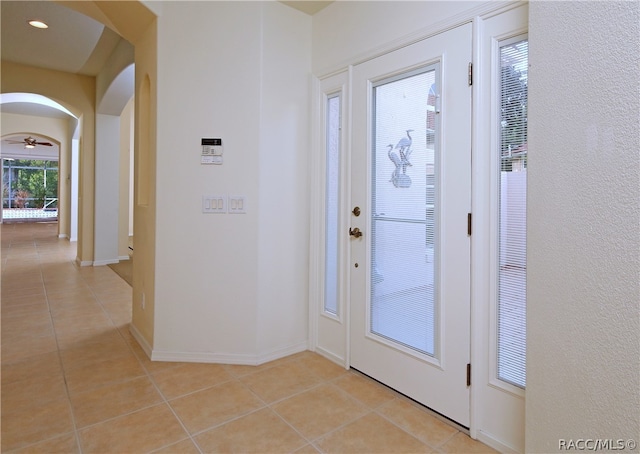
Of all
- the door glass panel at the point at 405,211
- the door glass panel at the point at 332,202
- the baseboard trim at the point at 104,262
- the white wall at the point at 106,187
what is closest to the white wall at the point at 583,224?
the door glass panel at the point at 405,211

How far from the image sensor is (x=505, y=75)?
1.69m

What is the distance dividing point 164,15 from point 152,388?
2.51 m

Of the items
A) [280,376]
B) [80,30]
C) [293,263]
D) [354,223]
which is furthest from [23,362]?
[80,30]

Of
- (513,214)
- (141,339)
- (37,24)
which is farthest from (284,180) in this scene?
(37,24)

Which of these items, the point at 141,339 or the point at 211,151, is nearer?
the point at 211,151

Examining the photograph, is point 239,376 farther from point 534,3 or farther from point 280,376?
point 534,3

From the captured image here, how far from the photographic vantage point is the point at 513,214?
168cm

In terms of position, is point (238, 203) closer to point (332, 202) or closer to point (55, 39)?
point (332, 202)

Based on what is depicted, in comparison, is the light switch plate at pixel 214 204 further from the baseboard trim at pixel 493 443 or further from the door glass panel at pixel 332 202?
the baseboard trim at pixel 493 443

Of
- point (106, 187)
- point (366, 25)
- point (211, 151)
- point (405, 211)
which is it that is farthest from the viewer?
point (106, 187)

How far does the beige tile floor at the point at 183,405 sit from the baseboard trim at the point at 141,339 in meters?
0.05

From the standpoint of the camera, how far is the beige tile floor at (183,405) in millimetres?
1719

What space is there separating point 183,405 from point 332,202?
63.1 inches

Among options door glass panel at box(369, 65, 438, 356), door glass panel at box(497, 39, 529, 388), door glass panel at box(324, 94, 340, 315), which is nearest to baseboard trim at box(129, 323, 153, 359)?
door glass panel at box(324, 94, 340, 315)
